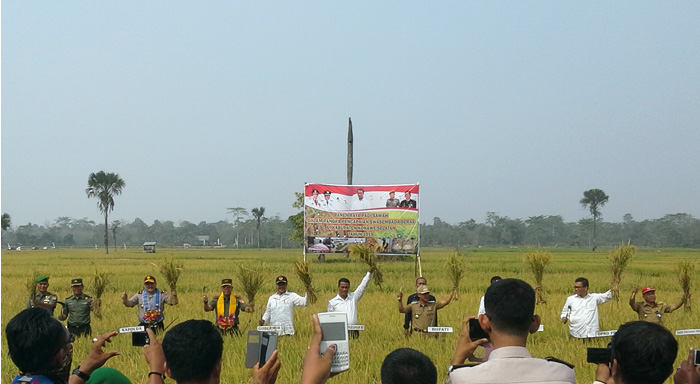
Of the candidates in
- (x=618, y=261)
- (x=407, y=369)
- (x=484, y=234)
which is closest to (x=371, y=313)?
(x=618, y=261)

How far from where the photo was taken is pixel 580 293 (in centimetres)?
1082

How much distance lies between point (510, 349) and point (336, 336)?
0.73 m

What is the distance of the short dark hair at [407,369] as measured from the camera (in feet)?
10.0

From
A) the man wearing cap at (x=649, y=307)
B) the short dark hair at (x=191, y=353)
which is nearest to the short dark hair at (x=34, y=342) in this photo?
the short dark hair at (x=191, y=353)

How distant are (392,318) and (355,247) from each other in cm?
670

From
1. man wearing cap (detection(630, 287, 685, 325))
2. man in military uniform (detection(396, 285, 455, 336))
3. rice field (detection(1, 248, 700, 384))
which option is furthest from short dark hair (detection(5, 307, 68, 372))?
man wearing cap (detection(630, 287, 685, 325))

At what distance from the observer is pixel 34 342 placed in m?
3.12

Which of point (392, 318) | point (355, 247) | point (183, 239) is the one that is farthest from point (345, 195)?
point (183, 239)

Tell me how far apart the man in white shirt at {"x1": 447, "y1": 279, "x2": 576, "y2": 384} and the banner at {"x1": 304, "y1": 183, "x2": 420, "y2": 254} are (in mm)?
20012

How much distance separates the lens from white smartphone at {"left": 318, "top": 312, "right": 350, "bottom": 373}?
265 cm

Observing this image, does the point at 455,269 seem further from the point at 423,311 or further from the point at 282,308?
the point at 282,308

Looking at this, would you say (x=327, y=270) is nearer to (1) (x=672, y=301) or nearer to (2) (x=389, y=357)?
(1) (x=672, y=301)

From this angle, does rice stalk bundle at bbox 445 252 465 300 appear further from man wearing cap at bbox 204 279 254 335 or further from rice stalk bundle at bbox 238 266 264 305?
man wearing cap at bbox 204 279 254 335

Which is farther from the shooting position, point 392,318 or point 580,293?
point 392,318
